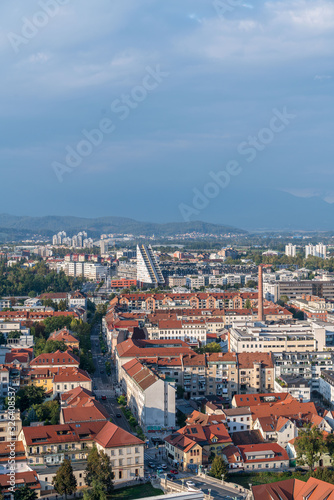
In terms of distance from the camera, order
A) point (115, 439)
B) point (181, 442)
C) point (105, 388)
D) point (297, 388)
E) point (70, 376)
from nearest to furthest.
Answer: point (115, 439), point (181, 442), point (70, 376), point (297, 388), point (105, 388)

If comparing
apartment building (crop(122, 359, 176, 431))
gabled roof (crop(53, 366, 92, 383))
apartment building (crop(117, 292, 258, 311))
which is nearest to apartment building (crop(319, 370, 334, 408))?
apartment building (crop(122, 359, 176, 431))

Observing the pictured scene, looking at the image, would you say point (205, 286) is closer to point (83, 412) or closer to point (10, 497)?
point (83, 412)

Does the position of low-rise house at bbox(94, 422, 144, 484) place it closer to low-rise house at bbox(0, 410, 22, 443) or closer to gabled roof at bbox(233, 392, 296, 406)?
low-rise house at bbox(0, 410, 22, 443)

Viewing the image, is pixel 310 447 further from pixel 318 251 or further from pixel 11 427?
pixel 318 251

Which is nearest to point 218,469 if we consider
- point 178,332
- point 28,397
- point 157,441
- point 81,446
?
point 157,441

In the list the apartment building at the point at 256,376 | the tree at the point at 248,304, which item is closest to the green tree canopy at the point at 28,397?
the apartment building at the point at 256,376

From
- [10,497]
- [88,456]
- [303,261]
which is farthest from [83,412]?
[303,261]

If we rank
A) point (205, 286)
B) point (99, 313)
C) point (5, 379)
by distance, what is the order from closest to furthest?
point (5, 379), point (99, 313), point (205, 286)

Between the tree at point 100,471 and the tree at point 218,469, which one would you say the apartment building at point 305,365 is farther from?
Result: the tree at point 100,471
